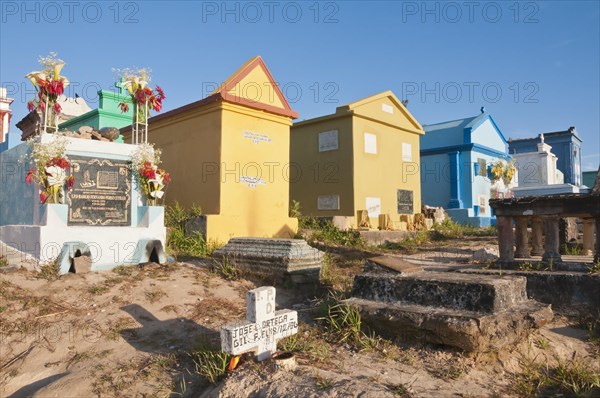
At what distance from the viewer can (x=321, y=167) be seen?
15.1m

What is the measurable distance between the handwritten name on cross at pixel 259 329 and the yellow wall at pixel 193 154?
236 inches

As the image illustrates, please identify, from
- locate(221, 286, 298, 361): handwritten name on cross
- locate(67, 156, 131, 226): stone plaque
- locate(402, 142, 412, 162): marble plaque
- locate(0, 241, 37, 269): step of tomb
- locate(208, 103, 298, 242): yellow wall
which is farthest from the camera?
locate(402, 142, 412, 162): marble plaque

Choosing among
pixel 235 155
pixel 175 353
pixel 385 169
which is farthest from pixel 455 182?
pixel 175 353

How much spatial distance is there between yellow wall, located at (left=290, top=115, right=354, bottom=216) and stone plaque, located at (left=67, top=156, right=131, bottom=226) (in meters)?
7.25

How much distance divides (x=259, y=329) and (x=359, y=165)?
10517mm

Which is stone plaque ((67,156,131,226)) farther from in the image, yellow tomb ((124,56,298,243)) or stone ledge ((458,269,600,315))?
stone ledge ((458,269,600,315))

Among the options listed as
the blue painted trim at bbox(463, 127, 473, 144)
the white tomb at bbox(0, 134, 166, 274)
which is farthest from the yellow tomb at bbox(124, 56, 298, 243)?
the blue painted trim at bbox(463, 127, 473, 144)

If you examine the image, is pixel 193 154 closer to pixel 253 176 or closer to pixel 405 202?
pixel 253 176

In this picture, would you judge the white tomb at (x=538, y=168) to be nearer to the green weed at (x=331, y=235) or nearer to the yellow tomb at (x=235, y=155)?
the green weed at (x=331, y=235)

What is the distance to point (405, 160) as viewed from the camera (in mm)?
16453

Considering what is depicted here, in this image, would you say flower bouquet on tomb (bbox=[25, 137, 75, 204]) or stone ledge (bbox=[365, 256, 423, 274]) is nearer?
stone ledge (bbox=[365, 256, 423, 274])

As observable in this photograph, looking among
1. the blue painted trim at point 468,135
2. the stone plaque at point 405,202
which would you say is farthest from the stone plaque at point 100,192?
the blue painted trim at point 468,135

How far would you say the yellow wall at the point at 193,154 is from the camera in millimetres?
10430

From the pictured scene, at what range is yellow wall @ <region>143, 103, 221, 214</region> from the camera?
10.4 metres
